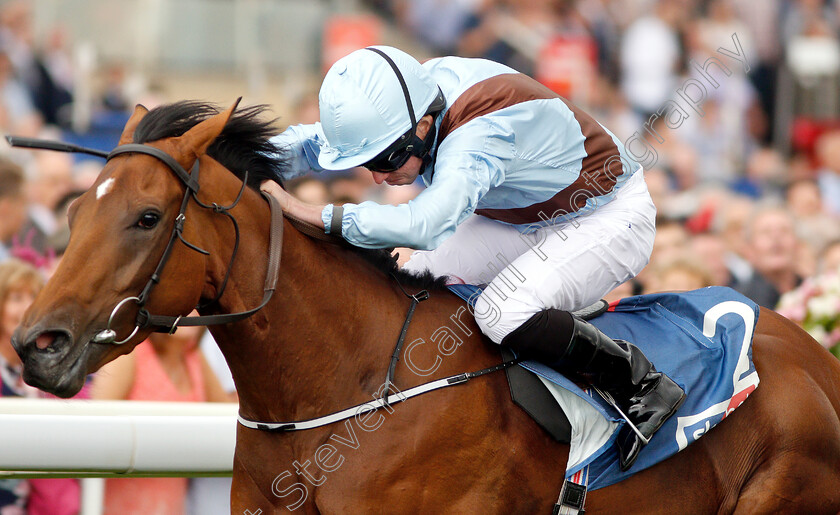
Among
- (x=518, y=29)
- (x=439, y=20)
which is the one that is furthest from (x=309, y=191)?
(x=439, y=20)

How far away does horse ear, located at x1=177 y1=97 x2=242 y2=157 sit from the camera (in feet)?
8.48

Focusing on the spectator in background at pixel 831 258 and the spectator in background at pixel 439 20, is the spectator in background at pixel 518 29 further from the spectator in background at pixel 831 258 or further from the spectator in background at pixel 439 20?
the spectator in background at pixel 831 258

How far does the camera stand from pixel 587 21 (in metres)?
12.1

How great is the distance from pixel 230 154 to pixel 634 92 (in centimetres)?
891

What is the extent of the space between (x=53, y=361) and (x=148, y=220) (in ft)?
1.37

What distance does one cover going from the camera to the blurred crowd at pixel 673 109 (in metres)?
6.99

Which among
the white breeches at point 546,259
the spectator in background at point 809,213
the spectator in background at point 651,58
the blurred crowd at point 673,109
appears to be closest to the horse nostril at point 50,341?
the white breeches at point 546,259

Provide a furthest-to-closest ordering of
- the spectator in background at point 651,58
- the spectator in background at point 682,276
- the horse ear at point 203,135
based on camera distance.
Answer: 1. the spectator in background at point 651,58
2. the spectator in background at point 682,276
3. the horse ear at point 203,135

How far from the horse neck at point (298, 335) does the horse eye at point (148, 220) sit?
0.30m

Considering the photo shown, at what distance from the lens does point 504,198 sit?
124 inches

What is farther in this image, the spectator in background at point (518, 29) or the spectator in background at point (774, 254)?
the spectator in background at point (518, 29)

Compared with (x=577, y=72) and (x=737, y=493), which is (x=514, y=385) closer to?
(x=737, y=493)

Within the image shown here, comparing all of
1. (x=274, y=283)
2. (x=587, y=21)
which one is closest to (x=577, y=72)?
(x=587, y=21)

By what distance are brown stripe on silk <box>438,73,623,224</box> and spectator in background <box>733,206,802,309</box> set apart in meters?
3.99
